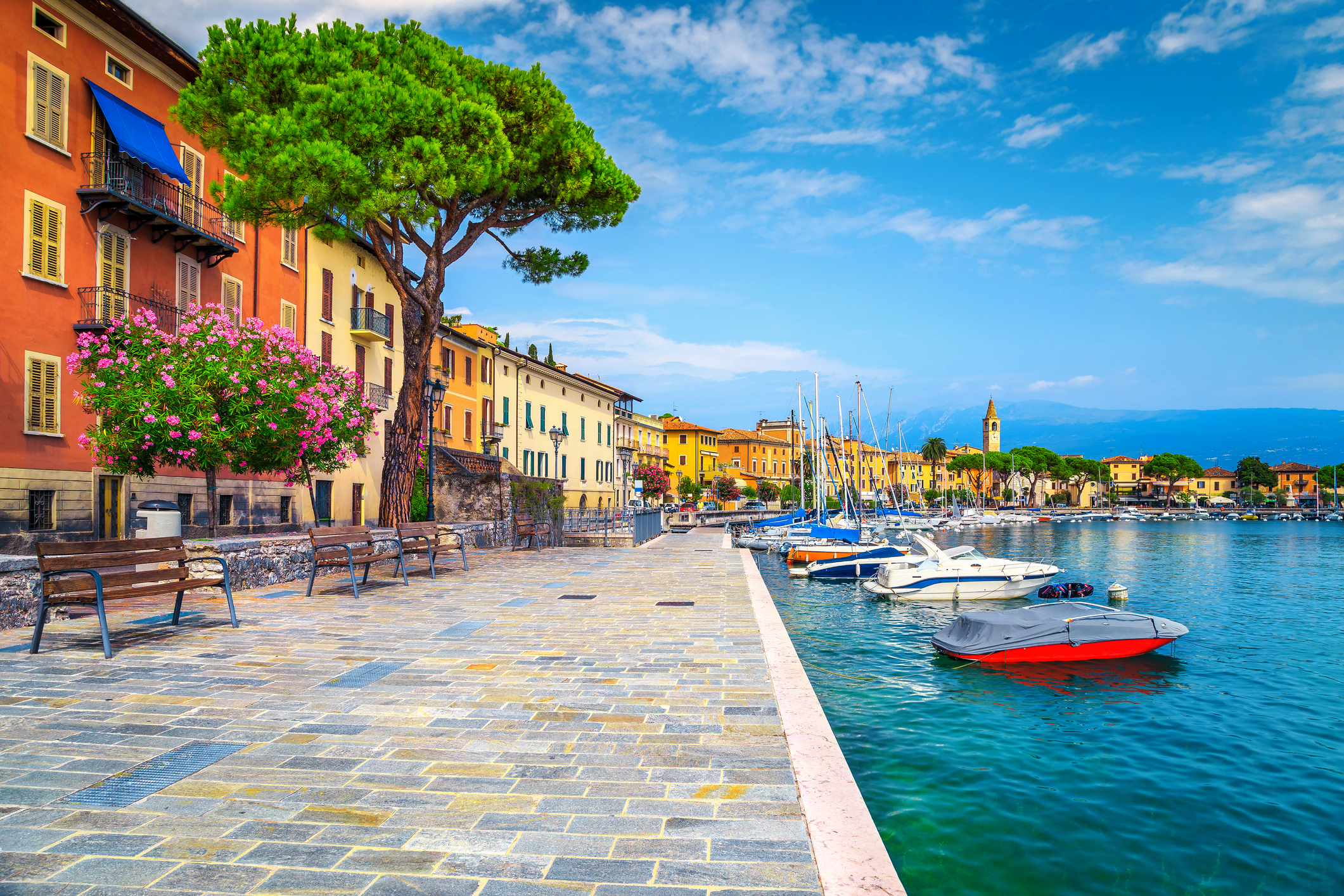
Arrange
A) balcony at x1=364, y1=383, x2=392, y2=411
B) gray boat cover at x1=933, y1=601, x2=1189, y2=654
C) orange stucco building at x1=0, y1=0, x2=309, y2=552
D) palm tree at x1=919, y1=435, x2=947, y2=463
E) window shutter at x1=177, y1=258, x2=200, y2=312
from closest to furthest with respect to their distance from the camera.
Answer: gray boat cover at x1=933, y1=601, x2=1189, y2=654
orange stucco building at x1=0, y1=0, x2=309, y2=552
window shutter at x1=177, y1=258, x2=200, y2=312
balcony at x1=364, y1=383, x2=392, y2=411
palm tree at x1=919, y1=435, x2=947, y2=463

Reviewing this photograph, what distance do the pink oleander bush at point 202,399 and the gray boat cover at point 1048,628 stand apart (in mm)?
11718

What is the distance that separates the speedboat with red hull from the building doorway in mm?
17705

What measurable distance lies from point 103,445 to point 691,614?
34.6 ft

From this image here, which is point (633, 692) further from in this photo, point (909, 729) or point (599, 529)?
point (599, 529)

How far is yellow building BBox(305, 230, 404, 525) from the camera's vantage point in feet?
85.7

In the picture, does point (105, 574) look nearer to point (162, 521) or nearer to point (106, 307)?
point (162, 521)

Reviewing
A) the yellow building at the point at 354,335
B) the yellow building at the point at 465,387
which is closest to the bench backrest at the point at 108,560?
the yellow building at the point at 354,335

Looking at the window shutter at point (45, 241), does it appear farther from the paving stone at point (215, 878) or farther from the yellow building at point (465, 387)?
the paving stone at point (215, 878)

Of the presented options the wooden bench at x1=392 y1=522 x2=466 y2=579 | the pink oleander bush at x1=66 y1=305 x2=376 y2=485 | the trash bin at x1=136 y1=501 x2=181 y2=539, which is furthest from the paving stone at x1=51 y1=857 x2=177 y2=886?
the pink oleander bush at x1=66 y1=305 x2=376 y2=485

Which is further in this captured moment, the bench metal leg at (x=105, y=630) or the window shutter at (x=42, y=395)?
the window shutter at (x=42, y=395)

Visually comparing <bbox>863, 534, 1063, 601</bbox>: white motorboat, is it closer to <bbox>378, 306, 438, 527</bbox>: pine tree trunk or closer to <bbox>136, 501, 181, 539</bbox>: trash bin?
<bbox>378, 306, 438, 527</bbox>: pine tree trunk

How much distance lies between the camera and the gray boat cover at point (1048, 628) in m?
10.7

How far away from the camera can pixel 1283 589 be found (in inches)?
983

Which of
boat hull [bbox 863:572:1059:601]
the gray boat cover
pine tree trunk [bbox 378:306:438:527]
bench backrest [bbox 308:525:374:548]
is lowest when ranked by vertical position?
boat hull [bbox 863:572:1059:601]
